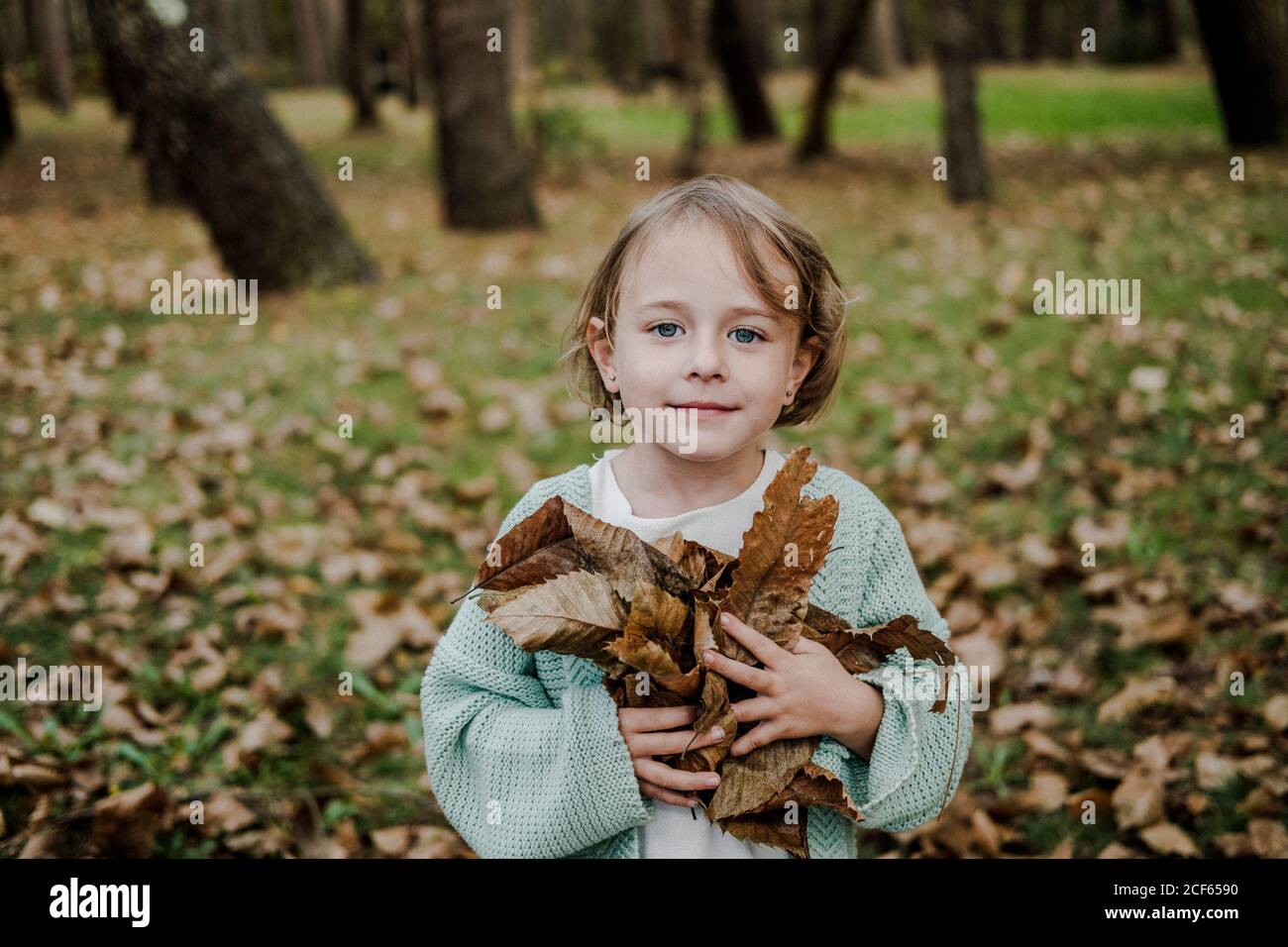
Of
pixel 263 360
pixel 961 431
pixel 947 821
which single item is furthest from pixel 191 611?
pixel 961 431

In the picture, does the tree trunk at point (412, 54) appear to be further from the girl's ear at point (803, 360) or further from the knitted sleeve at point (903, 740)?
the knitted sleeve at point (903, 740)

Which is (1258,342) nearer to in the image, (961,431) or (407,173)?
(961,431)

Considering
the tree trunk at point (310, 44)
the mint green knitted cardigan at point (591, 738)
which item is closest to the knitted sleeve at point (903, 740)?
the mint green knitted cardigan at point (591, 738)

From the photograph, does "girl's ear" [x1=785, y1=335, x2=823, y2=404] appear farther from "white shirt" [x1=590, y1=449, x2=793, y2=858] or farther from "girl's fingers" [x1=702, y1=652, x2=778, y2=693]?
"girl's fingers" [x1=702, y1=652, x2=778, y2=693]

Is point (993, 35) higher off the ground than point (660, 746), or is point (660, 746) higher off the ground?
point (993, 35)

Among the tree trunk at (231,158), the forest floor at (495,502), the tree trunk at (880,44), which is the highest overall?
the tree trunk at (880,44)

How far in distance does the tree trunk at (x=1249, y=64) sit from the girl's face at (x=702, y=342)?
9515 mm

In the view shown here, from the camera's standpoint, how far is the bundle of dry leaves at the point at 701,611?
154 cm

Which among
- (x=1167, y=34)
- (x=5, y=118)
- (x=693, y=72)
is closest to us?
(x=693, y=72)

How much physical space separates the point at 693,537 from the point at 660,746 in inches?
13.9

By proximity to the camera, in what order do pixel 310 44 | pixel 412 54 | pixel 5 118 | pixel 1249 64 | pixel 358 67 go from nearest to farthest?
1. pixel 1249 64
2. pixel 5 118
3. pixel 358 67
4. pixel 412 54
5. pixel 310 44

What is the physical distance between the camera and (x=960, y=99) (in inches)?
335

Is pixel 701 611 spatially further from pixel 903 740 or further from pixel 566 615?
pixel 903 740

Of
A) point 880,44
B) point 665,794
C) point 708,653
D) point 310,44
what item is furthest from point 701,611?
point 310,44
